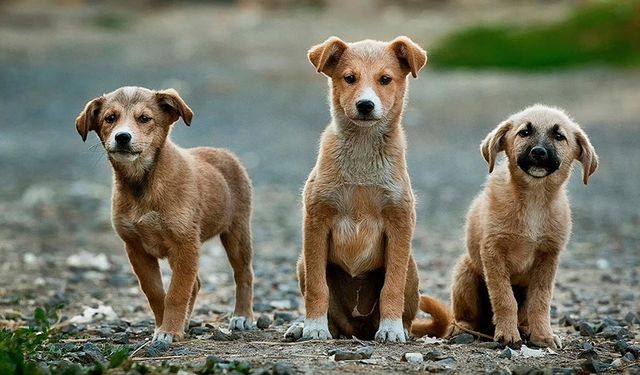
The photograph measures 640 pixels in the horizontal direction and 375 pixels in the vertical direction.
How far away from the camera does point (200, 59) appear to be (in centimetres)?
3023

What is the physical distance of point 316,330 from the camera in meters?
7.06

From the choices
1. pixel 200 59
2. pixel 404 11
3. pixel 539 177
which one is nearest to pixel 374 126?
pixel 539 177

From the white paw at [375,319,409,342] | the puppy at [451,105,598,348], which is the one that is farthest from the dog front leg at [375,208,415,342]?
the puppy at [451,105,598,348]

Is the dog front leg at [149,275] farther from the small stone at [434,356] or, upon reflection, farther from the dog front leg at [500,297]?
the dog front leg at [500,297]

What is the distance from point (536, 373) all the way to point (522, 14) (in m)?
28.3

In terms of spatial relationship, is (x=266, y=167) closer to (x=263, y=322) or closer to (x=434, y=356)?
(x=263, y=322)

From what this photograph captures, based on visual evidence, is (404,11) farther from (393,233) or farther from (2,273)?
(393,233)

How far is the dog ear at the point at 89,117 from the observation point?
7355 millimetres

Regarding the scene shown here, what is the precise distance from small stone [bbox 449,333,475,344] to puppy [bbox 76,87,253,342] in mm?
1687

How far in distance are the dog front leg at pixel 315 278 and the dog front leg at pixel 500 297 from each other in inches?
40.0

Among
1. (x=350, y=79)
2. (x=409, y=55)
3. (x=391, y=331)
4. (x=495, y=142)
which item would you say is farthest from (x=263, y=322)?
(x=409, y=55)

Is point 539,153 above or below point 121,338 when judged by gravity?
above

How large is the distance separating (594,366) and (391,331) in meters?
1.26

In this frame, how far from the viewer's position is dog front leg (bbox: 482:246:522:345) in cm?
711
